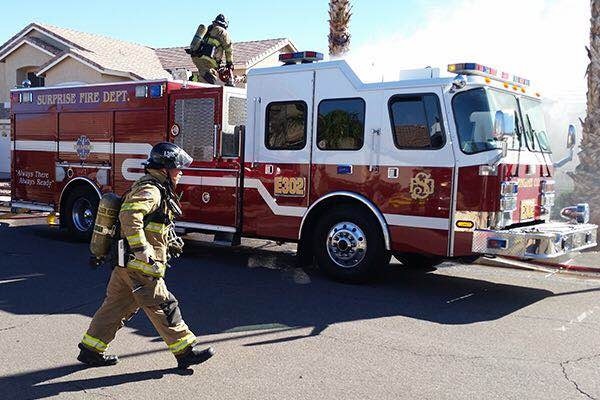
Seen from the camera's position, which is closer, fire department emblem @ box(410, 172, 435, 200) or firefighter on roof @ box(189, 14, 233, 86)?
fire department emblem @ box(410, 172, 435, 200)

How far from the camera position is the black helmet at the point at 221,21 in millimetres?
10797

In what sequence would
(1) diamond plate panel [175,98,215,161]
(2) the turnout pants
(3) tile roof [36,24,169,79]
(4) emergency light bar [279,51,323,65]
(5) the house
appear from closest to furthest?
(2) the turnout pants
(4) emergency light bar [279,51,323,65]
(1) diamond plate panel [175,98,215,161]
(5) the house
(3) tile roof [36,24,169,79]

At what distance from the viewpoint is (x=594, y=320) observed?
611cm

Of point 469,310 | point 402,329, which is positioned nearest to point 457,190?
point 469,310

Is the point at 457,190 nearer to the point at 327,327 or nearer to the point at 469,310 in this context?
the point at 469,310

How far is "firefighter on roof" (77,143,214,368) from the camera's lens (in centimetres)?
420

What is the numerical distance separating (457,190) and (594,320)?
72.6 inches

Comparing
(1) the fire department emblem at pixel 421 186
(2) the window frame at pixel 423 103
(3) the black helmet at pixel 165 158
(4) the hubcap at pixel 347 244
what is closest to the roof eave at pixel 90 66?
(4) the hubcap at pixel 347 244

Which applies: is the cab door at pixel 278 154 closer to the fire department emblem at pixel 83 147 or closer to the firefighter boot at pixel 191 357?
the fire department emblem at pixel 83 147

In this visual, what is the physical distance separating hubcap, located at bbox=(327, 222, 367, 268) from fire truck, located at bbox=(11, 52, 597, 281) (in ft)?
0.04

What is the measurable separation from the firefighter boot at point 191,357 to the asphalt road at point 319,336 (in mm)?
76

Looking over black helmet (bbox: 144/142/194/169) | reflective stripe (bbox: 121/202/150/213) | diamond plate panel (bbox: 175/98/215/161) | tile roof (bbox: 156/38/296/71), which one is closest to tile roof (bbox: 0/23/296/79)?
tile roof (bbox: 156/38/296/71)

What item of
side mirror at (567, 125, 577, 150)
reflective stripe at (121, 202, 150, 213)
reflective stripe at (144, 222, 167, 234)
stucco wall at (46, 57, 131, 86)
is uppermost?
stucco wall at (46, 57, 131, 86)

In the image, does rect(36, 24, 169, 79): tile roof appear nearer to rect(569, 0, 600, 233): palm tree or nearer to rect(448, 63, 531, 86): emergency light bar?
rect(569, 0, 600, 233): palm tree
